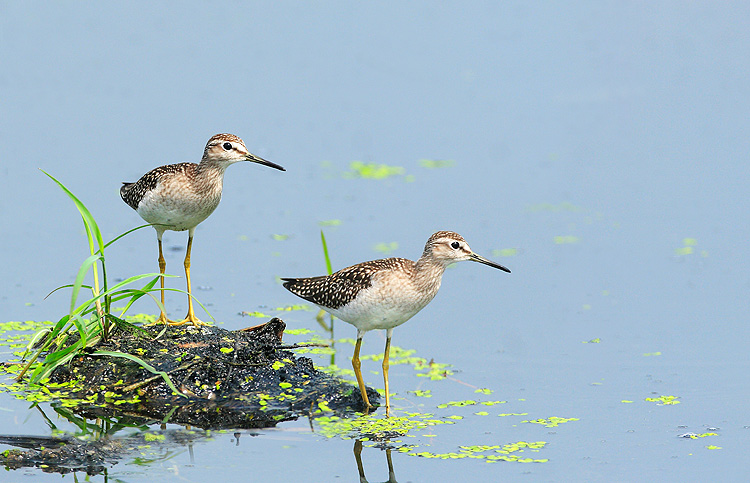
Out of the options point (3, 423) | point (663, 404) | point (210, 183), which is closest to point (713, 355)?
point (663, 404)

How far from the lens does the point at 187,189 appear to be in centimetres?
1129

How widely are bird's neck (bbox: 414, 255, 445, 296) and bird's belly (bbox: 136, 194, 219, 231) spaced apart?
2631mm

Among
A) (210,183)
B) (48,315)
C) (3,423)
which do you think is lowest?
(3,423)

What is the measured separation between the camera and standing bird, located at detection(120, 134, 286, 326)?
1129 cm

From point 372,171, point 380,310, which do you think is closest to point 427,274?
point 380,310

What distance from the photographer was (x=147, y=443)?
8906 mm

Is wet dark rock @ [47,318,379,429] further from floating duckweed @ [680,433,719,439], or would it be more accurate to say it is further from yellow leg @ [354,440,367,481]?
floating duckweed @ [680,433,719,439]

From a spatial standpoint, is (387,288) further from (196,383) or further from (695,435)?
(695,435)

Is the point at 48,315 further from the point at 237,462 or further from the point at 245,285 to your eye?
the point at 237,462

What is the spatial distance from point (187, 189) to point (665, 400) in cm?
555

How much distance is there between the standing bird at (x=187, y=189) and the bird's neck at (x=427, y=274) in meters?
2.47

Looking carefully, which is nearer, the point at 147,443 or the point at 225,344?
the point at 147,443

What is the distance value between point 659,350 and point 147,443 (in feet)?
19.8

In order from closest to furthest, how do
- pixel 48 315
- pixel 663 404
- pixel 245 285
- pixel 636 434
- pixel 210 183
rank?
1. pixel 636 434
2. pixel 663 404
3. pixel 210 183
4. pixel 48 315
5. pixel 245 285
